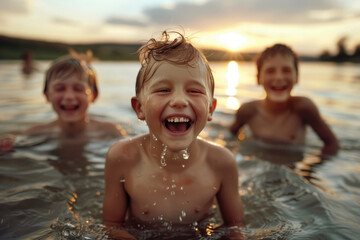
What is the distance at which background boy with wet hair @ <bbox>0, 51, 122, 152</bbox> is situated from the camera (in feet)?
14.5

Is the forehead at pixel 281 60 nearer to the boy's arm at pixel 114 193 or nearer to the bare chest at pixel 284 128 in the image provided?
the bare chest at pixel 284 128

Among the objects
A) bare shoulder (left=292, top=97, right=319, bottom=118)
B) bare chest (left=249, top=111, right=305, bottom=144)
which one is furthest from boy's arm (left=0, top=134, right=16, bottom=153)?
bare shoulder (left=292, top=97, right=319, bottom=118)

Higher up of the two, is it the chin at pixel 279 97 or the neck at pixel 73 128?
the chin at pixel 279 97

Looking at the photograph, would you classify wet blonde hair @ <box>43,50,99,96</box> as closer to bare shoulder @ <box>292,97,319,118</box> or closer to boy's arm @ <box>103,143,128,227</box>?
boy's arm @ <box>103,143,128,227</box>

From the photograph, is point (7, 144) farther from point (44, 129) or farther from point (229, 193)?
point (229, 193)

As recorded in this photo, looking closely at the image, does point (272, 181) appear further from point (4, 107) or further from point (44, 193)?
point (4, 107)

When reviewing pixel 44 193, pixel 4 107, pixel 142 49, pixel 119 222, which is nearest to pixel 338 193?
pixel 119 222

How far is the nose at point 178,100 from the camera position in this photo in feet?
6.48

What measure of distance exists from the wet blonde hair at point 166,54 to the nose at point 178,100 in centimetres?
21

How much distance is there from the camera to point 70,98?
14.4 feet

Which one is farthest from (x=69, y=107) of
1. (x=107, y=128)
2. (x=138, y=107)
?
(x=138, y=107)

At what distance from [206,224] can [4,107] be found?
6.67 metres

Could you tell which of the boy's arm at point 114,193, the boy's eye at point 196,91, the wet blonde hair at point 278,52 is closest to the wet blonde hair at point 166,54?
the boy's eye at point 196,91

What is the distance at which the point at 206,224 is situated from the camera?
8.53 feet
